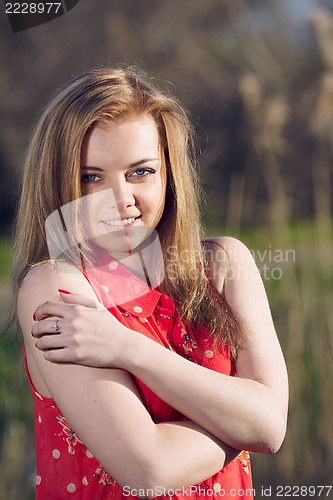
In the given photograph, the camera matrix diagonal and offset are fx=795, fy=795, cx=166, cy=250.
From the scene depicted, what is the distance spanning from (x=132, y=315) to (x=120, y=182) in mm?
200

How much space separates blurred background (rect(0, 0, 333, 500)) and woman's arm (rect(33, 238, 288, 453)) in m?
0.87

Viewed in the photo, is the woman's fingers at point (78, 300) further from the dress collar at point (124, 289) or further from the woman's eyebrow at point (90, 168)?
the woman's eyebrow at point (90, 168)

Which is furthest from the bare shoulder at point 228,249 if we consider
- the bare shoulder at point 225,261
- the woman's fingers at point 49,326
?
the woman's fingers at point 49,326

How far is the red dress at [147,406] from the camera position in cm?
111

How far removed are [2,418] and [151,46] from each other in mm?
2212

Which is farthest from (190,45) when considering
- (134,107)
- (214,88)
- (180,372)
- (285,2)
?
(180,372)

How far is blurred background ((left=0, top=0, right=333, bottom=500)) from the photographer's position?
2.14m

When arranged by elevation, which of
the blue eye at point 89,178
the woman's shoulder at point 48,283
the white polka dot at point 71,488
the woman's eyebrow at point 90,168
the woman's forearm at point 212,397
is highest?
the woman's eyebrow at point 90,168

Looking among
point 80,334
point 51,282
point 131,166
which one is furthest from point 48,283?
point 131,166

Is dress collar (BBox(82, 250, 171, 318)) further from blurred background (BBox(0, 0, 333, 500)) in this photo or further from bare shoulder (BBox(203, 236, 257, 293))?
blurred background (BBox(0, 0, 333, 500))

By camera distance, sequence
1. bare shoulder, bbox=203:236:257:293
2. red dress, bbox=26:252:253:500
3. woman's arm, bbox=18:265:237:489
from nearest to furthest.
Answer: woman's arm, bbox=18:265:237:489 → red dress, bbox=26:252:253:500 → bare shoulder, bbox=203:236:257:293

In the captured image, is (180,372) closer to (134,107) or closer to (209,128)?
(134,107)

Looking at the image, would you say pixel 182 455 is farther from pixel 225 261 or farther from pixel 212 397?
pixel 225 261

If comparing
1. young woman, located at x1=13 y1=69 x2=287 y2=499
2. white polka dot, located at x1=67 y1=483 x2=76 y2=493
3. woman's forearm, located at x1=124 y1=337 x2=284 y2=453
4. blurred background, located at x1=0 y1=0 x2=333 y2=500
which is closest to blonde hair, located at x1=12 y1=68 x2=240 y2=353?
young woman, located at x1=13 y1=69 x2=287 y2=499
